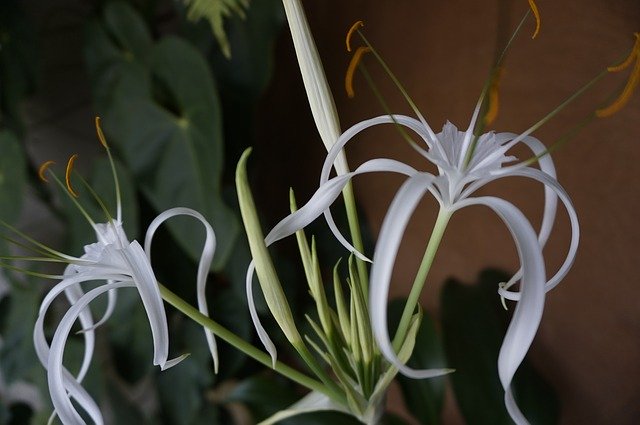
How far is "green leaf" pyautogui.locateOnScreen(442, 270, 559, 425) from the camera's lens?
66 centimetres

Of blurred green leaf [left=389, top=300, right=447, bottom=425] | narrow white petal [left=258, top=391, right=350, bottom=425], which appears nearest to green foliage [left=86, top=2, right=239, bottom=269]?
blurred green leaf [left=389, top=300, right=447, bottom=425]

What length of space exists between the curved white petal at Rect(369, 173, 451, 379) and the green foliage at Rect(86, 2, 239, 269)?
529 mm

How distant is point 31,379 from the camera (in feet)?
3.35

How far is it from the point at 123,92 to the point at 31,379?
1.70 feet

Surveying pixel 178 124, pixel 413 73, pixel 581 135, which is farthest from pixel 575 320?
pixel 178 124

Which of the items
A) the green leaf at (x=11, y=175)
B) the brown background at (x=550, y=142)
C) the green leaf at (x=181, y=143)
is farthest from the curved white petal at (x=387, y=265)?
the green leaf at (x=11, y=175)

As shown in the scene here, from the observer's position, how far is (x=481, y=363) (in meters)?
0.69

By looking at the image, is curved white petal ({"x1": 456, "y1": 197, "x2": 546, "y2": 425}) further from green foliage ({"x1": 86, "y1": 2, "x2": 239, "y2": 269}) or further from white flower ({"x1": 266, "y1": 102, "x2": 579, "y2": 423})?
green foliage ({"x1": 86, "y1": 2, "x2": 239, "y2": 269})

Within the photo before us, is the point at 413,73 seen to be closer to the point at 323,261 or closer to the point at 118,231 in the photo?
the point at 323,261

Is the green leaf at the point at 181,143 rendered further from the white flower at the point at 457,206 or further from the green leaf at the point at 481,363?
the white flower at the point at 457,206

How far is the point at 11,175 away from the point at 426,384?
606mm

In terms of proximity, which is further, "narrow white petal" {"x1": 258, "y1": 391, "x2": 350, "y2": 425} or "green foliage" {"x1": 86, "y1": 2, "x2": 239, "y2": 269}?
"green foliage" {"x1": 86, "y1": 2, "x2": 239, "y2": 269}

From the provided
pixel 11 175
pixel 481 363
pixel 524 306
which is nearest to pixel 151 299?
pixel 524 306

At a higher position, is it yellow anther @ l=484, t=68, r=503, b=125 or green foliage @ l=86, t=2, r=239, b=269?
yellow anther @ l=484, t=68, r=503, b=125
